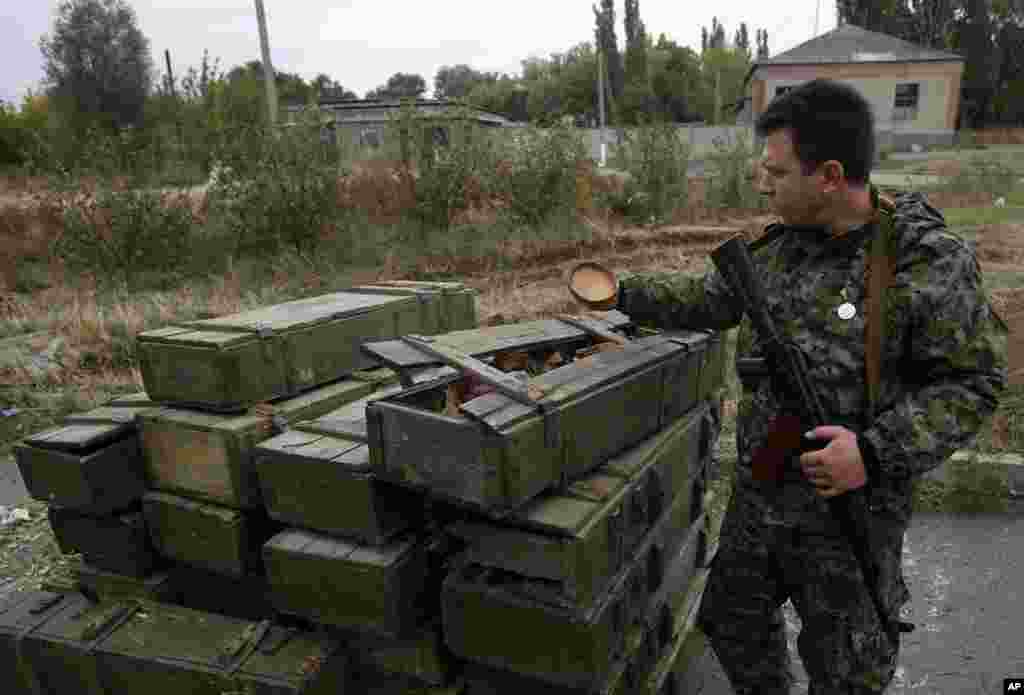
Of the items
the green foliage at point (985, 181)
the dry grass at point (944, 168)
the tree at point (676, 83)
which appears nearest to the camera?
the green foliage at point (985, 181)

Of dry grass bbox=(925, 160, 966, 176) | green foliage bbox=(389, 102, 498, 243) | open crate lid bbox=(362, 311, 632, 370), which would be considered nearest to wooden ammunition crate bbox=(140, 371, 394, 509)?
open crate lid bbox=(362, 311, 632, 370)

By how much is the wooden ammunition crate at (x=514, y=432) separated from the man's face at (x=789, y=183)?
25.9 inches

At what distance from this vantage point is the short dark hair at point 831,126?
6.61 ft

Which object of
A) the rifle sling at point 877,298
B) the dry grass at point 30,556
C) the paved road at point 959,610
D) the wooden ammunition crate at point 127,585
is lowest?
the paved road at point 959,610

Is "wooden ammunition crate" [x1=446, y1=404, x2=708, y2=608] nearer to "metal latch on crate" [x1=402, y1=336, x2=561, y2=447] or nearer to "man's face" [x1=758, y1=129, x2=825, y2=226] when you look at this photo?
"metal latch on crate" [x1=402, y1=336, x2=561, y2=447]

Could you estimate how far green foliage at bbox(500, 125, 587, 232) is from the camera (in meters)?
12.5

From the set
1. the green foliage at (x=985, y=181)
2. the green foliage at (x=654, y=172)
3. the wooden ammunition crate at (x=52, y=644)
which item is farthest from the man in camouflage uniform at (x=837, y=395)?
the green foliage at (x=985, y=181)

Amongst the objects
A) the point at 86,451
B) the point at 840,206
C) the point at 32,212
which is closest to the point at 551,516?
the point at 840,206

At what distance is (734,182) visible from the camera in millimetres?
14750

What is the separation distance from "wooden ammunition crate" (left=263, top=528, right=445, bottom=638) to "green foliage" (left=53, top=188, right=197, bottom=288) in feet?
31.1

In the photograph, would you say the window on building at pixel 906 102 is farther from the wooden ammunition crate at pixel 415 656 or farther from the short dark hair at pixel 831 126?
the wooden ammunition crate at pixel 415 656

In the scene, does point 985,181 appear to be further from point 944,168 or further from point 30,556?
point 30,556

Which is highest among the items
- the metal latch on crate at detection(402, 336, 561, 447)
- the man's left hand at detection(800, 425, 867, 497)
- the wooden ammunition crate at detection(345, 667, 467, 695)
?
the metal latch on crate at detection(402, 336, 561, 447)

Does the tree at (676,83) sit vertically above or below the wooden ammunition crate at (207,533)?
above
